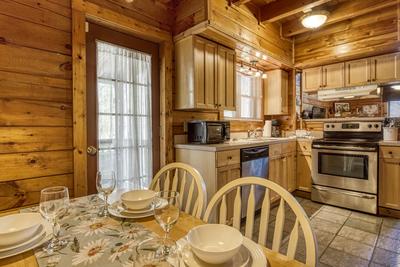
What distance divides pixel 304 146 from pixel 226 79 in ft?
5.90

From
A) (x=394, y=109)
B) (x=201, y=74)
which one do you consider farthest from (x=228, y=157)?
(x=394, y=109)

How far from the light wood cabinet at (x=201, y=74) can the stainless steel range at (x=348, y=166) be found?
68.7 inches

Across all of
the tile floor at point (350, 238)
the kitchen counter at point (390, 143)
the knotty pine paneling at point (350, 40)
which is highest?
the knotty pine paneling at point (350, 40)

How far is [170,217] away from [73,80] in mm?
1596

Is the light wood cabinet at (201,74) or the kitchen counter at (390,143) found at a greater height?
the light wood cabinet at (201,74)

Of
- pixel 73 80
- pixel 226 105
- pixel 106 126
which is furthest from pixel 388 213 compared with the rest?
pixel 73 80

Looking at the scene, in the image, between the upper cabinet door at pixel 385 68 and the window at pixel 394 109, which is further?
the window at pixel 394 109

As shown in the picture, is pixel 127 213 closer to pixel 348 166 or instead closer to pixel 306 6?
pixel 306 6

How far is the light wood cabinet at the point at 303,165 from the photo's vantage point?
3.63m

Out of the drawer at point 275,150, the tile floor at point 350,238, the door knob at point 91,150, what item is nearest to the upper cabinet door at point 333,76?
the drawer at point 275,150

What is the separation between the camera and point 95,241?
84 centimetres

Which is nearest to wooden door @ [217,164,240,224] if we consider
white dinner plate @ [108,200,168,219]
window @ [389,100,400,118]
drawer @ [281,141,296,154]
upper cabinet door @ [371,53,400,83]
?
drawer @ [281,141,296,154]

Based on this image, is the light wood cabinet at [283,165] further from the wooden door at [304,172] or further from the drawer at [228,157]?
the drawer at [228,157]

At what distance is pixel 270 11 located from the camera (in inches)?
120
